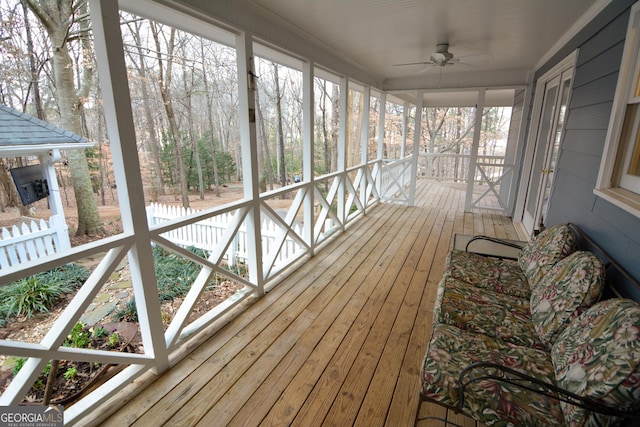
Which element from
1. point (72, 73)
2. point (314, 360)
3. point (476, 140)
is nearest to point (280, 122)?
point (72, 73)

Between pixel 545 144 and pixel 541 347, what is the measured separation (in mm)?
3634

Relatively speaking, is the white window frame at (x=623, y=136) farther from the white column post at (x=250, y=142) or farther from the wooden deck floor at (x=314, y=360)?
the white column post at (x=250, y=142)

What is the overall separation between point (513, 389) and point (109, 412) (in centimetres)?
195

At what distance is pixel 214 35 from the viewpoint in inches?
88.4

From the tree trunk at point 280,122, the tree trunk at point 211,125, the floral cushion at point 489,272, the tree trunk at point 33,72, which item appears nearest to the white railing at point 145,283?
the floral cushion at point 489,272

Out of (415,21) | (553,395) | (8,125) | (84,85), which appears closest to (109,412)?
(553,395)

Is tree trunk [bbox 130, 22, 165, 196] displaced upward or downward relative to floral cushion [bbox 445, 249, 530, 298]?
upward

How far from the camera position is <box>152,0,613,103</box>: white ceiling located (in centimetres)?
228

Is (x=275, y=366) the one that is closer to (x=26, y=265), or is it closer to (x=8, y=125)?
(x=26, y=265)

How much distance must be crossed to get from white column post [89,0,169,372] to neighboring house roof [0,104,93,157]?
175cm

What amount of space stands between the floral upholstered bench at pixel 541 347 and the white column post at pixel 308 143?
1.84 metres

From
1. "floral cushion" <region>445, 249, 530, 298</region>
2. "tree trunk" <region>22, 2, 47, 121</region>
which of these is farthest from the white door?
"tree trunk" <region>22, 2, 47, 121</region>

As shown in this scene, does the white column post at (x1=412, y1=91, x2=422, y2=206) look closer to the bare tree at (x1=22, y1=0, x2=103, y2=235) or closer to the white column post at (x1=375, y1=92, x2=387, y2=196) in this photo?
the white column post at (x1=375, y1=92, x2=387, y2=196)

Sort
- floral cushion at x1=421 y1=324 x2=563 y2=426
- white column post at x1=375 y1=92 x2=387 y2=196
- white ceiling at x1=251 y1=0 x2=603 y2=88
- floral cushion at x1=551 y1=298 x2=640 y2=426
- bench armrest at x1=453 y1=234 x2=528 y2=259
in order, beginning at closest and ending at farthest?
floral cushion at x1=551 y1=298 x2=640 y2=426 < floral cushion at x1=421 y1=324 x2=563 y2=426 < white ceiling at x1=251 y1=0 x2=603 y2=88 < bench armrest at x1=453 y1=234 x2=528 y2=259 < white column post at x1=375 y1=92 x2=387 y2=196
